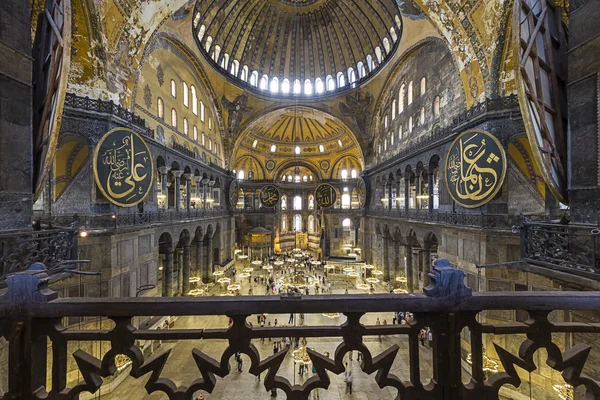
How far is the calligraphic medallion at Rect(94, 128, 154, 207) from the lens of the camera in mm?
8000

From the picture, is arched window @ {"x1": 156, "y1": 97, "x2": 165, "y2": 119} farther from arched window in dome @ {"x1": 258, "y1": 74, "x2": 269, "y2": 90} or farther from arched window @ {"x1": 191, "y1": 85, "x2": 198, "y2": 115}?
arched window in dome @ {"x1": 258, "y1": 74, "x2": 269, "y2": 90}

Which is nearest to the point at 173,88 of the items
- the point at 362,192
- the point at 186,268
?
the point at 186,268

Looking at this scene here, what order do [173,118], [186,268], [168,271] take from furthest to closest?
[186,268] < [173,118] < [168,271]

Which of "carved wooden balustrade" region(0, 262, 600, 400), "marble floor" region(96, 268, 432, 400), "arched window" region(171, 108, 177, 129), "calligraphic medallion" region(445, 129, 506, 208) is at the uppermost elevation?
"arched window" region(171, 108, 177, 129)

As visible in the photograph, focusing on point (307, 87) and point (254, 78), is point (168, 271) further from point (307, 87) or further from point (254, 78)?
point (307, 87)

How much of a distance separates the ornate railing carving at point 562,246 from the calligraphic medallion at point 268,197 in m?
24.5

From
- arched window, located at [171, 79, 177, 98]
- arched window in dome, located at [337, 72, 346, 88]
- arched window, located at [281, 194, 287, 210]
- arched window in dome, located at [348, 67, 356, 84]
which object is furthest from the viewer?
arched window, located at [281, 194, 287, 210]

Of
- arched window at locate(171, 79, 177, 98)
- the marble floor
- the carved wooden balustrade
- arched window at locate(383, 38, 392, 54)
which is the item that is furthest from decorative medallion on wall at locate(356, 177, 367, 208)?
the carved wooden balustrade

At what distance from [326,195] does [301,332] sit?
1018 inches

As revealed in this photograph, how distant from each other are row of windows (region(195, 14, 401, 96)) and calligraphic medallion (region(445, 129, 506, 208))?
1185 centimetres

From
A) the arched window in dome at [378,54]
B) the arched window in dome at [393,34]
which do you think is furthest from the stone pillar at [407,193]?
the arched window in dome at [378,54]

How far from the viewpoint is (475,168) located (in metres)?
8.48

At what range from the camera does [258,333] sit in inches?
66.2

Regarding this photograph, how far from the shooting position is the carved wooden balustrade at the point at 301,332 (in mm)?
1589
